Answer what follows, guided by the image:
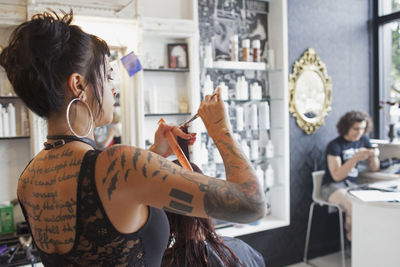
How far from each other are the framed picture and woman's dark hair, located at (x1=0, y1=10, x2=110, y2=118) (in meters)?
2.18

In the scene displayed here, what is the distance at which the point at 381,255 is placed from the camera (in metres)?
2.55

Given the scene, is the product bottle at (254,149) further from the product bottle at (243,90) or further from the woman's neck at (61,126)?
the woman's neck at (61,126)

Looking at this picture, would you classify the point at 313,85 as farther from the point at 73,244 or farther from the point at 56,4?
the point at 73,244

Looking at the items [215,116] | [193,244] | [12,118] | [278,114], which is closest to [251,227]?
[278,114]

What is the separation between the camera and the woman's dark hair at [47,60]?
763mm

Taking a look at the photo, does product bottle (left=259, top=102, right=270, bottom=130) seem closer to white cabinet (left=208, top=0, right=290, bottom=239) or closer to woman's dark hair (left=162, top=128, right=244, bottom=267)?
white cabinet (left=208, top=0, right=290, bottom=239)

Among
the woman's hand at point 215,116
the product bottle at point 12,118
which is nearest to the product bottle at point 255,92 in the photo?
the product bottle at point 12,118

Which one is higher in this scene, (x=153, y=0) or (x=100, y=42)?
(x=153, y=0)

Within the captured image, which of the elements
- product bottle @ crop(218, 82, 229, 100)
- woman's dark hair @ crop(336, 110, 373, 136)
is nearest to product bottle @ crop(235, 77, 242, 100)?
product bottle @ crop(218, 82, 229, 100)

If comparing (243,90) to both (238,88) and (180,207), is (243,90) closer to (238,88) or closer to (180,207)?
(238,88)

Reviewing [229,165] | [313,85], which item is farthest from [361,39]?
[229,165]

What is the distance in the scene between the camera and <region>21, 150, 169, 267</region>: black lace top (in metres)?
0.75

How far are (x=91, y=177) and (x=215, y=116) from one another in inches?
13.4

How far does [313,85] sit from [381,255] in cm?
193
